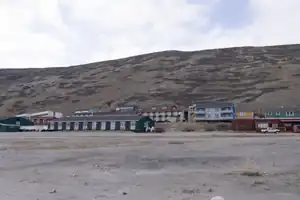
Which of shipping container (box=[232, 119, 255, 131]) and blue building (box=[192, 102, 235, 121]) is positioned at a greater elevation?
blue building (box=[192, 102, 235, 121])

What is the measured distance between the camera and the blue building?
355ft

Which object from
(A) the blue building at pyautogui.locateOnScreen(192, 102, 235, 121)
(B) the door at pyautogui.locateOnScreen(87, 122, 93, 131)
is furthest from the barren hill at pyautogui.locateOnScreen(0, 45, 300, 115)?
(B) the door at pyautogui.locateOnScreen(87, 122, 93, 131)

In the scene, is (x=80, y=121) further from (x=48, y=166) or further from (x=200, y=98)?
(x=48, y=166)

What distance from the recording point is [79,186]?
13695 mm

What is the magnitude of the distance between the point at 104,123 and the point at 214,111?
98.3 feet

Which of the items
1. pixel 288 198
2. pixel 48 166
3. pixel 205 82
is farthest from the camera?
pixel 205 82

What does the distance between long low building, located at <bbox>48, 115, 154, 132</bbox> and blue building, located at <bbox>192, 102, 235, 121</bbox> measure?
1939 centimetres

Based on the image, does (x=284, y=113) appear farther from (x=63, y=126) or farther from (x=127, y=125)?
(x=63, y=126)

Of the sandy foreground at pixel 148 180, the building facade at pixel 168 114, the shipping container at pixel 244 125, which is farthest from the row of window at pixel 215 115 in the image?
the sandy foreground at pixel 148 180

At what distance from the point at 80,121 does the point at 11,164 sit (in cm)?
8708

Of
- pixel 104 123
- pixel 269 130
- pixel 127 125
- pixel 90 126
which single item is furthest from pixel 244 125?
pixel 90 126

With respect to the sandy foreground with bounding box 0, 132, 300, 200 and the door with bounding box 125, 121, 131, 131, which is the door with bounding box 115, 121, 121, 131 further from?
the sandy foreground with bounding box 0, 132, 300, 200

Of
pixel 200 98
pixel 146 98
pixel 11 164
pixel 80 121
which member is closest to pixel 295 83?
pixel 200 98

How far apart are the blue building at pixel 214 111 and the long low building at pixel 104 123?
19391 millimetres
